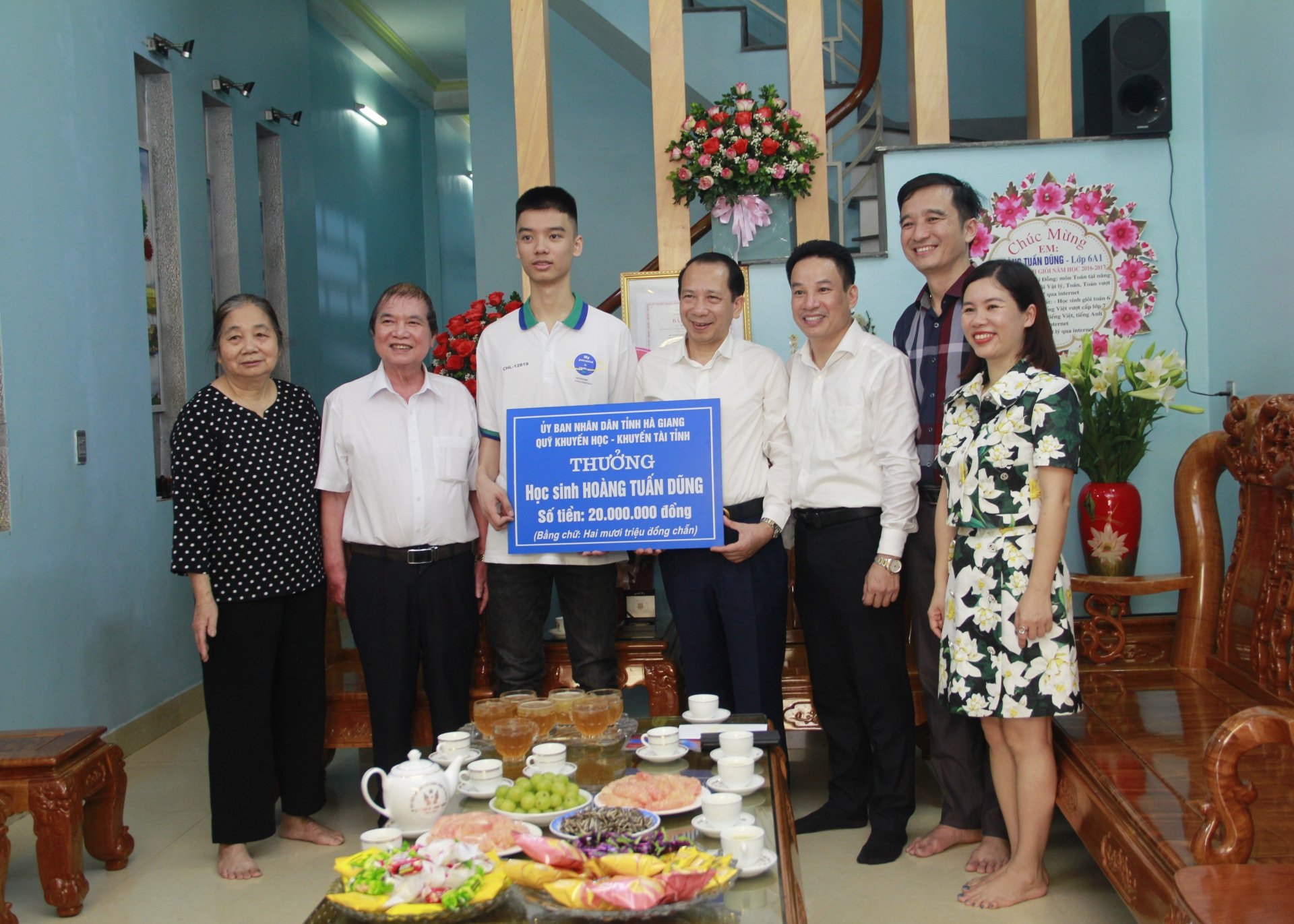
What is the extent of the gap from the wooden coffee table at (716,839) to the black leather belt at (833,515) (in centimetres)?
64

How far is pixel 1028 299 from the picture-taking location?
7.89ft

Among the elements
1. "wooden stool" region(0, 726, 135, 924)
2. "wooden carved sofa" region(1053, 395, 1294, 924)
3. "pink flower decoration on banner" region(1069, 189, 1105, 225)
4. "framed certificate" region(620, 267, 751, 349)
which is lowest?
"wooden stool" region(0, 726, 135, 924)

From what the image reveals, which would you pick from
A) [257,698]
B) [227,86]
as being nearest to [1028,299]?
[257,698]

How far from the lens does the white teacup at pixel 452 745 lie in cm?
210

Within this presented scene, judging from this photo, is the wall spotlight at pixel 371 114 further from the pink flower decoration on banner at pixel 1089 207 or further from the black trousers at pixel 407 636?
the black trousers at pixel 407 636

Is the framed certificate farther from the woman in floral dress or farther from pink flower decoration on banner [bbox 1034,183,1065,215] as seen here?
the woman in floral dress

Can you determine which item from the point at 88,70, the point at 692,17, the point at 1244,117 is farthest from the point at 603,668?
the point at 692,17

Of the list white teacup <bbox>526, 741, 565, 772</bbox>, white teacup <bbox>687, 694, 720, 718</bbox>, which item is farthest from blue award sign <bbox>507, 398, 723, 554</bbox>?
white teacup <bbox>526, 741, 565, 772</bbox>

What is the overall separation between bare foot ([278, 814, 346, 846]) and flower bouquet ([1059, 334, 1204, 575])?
7.77 ft

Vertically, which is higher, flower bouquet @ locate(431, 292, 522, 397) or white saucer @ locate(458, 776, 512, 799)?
flower bouquet @ locate(431, 292, 522, 397)

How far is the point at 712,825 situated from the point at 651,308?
8.15ft

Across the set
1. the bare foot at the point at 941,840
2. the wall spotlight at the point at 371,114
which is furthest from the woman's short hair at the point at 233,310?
the wall spotlight at the point at 371,114

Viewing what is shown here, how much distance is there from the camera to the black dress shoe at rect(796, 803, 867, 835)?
3049 mm

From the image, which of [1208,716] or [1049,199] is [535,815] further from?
[1049,199]
